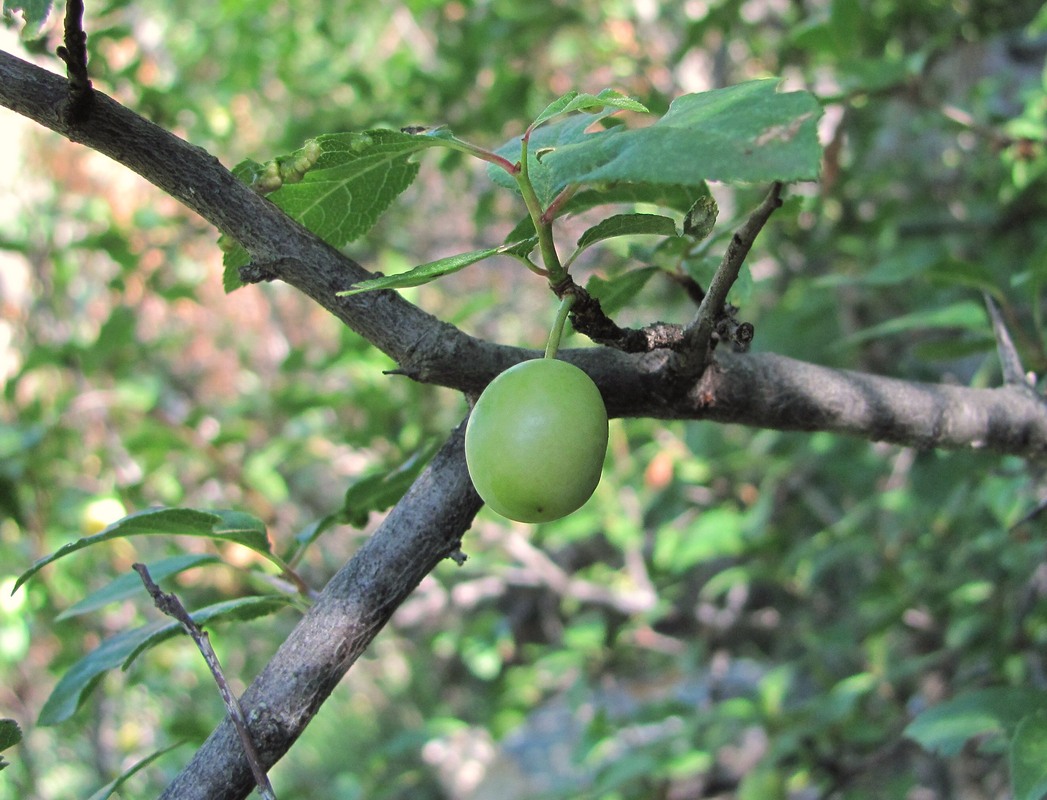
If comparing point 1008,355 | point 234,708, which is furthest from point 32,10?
point 1008,355

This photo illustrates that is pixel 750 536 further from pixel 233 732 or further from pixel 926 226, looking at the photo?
pixel 233 732

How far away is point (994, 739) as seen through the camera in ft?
3.51

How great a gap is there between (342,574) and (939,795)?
1.67 m

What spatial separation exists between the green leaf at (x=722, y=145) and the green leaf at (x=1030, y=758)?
0.60 m

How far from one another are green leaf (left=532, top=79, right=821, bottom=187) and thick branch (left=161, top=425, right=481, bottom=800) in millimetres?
247

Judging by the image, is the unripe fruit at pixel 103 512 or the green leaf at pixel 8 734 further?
the unripe fruit at pixel 103 512

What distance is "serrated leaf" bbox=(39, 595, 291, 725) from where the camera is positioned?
2.36 feet

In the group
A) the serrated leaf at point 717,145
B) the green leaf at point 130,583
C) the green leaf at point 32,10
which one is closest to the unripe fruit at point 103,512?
the green leaf at point 130,583

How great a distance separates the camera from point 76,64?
0.49 m

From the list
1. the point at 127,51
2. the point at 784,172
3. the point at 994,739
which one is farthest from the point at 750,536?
the point at 127,51

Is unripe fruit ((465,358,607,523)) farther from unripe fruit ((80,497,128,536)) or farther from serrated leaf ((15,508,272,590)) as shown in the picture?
unripe fruit ((80,497,128,536))

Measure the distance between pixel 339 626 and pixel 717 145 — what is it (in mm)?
384

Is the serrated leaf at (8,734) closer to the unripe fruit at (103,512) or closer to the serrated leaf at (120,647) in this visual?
the serrated leaf at (120,647)

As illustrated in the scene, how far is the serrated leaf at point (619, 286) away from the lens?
2.58ft
